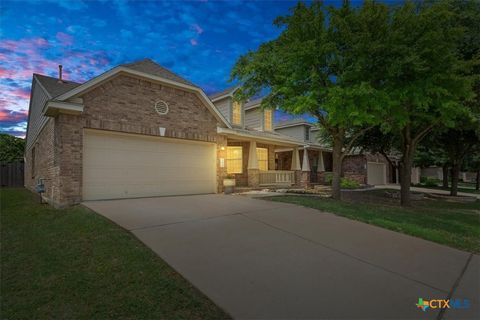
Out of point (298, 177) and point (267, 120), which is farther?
point (267, 120)

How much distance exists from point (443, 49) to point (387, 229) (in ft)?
17.9

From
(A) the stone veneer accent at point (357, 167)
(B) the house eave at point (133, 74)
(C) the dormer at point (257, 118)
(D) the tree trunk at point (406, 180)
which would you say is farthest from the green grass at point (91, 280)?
(A) the stone veneer accent at point (357, 167)

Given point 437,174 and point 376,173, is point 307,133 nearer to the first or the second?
point 376,173

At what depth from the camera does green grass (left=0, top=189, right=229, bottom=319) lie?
2.61 m

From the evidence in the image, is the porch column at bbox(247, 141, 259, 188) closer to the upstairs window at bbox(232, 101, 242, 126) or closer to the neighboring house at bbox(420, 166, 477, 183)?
the upstairs window at bbox(232, 101, 242, 126)

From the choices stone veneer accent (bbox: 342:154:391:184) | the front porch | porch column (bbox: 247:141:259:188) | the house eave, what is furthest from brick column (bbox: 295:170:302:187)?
stone veneer accent (bbox: 342:154:391:184)

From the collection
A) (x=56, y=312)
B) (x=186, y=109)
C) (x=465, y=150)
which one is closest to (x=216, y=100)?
(x=186, y=109)

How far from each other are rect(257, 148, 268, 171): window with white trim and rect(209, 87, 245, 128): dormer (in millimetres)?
2298

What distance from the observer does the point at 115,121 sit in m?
8.64

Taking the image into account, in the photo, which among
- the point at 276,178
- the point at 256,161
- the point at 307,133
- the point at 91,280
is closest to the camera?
the point at 91,280

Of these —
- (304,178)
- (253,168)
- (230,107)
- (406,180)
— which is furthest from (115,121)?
(304,178)

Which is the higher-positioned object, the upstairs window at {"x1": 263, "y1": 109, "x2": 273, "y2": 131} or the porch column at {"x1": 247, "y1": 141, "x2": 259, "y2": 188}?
the upstairs window at {"x1": 263, "y1": 109, "x2": 273, "y2": 131}

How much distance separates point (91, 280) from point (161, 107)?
7.72m

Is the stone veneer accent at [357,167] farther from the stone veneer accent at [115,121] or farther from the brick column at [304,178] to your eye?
the stone veneer accent at [115,121]
